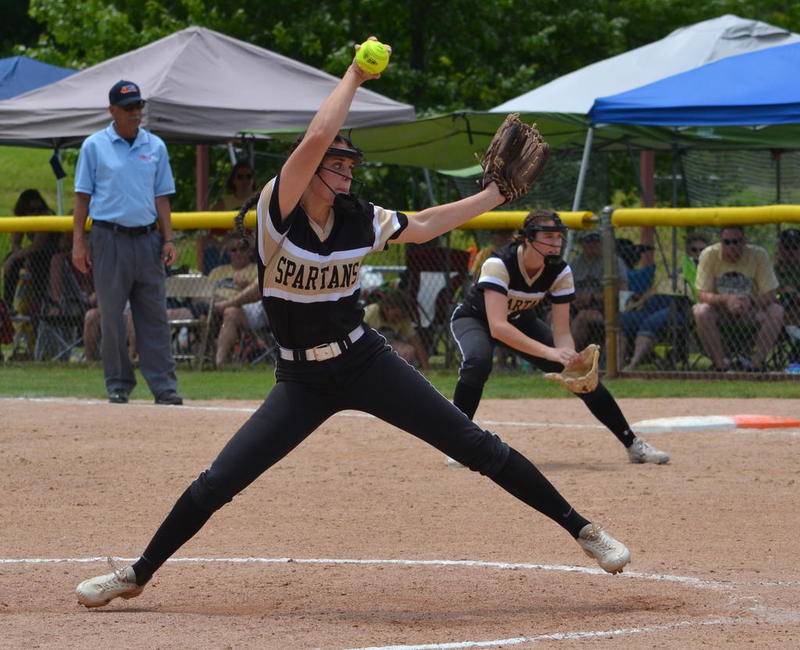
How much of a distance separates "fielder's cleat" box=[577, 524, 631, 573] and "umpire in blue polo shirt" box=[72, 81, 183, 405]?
6.15m

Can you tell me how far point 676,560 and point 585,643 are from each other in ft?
5.07

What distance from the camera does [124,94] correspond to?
10.7 meters

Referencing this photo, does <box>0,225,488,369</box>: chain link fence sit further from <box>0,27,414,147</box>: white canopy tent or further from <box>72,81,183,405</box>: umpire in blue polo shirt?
<box>72,81,183,405</box>: umpire in blue polo shirt

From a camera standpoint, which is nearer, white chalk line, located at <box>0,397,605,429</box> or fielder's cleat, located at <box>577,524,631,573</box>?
fielder's cleat, located at <box>577,524,631,573</box>

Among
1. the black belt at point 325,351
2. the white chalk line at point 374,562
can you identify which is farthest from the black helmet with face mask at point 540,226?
the black belt at point 325,351

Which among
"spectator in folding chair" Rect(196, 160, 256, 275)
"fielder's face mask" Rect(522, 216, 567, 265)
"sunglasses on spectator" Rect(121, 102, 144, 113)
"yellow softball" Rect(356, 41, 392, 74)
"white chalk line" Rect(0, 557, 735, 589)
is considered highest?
"yellow softball" Rect(356, 41, 392, 74)

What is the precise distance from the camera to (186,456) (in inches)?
360

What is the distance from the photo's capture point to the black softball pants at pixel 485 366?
8.42 m

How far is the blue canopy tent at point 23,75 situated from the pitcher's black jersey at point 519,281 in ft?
44.1

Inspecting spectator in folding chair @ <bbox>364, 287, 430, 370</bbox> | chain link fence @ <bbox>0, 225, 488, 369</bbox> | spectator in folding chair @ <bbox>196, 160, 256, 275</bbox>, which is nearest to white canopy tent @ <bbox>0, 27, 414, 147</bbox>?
spectator in folding chair @ <bbox>196, 160, 256, 275</bbox>

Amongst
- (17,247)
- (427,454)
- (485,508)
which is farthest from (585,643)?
(17,247)

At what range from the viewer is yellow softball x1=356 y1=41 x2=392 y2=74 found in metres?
4.97

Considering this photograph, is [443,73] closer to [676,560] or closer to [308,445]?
A: [308,445]

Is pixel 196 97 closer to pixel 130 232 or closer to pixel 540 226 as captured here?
pixel 130 232
